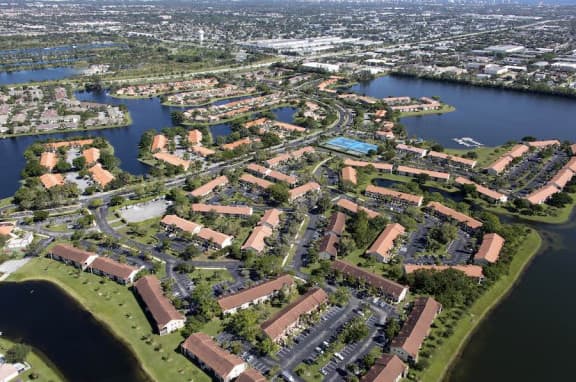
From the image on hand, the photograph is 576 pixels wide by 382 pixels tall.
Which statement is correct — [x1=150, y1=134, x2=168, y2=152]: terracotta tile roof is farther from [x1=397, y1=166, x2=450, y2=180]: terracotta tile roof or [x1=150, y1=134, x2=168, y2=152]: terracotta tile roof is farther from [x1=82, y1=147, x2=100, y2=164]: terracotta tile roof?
[x1=397, y1=166, x2=450, y2=180]: terracotta tile roof

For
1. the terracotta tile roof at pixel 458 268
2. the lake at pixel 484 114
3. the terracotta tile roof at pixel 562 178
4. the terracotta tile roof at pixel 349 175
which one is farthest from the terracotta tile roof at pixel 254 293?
the lake at pixel 484 114

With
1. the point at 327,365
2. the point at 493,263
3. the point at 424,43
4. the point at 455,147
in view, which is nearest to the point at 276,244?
the point at 327,365

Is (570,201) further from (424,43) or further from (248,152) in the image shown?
(424,43)

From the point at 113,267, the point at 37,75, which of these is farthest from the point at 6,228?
the point at 37,75

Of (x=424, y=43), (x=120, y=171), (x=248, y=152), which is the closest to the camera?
(x=120, y=171)

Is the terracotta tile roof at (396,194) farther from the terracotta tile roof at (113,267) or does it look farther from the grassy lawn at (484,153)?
the terracotta tile roof at (113,267)
